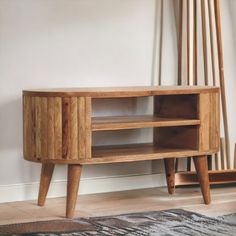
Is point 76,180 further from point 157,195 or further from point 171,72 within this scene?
point 171,72

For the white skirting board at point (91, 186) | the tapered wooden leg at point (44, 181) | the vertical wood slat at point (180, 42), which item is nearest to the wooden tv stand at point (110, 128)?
the tapered wooden leg at point (44, 181)

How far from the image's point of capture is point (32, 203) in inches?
150

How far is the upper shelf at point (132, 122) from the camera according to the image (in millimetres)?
3502

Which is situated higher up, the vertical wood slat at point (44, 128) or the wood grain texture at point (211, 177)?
the vertical wood slat at point (44, 128)

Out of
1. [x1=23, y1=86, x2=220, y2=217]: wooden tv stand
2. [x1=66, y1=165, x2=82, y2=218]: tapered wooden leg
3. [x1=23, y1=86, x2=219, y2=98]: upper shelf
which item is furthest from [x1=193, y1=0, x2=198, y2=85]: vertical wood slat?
[x1=66, y1=165, x2=82, y2=218]: tapered wooden leg

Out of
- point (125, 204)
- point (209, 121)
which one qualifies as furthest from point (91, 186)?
point (209, 121)

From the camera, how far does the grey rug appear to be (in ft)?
10.0

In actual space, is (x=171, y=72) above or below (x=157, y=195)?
above

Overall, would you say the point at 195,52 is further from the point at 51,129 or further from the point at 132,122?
the point at 51,129

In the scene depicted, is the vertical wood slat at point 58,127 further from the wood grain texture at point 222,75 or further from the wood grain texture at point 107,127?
the wood grain texture at point 222,75

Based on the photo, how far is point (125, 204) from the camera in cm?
376

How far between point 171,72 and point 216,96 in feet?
1.93

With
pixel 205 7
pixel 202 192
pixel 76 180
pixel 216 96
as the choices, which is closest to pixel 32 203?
pixel 76 180

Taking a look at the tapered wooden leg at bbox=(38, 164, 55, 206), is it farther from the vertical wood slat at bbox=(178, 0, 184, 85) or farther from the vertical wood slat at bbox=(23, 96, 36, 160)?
the vertical wood slat at bbox=(178, 0, 184, 85)
